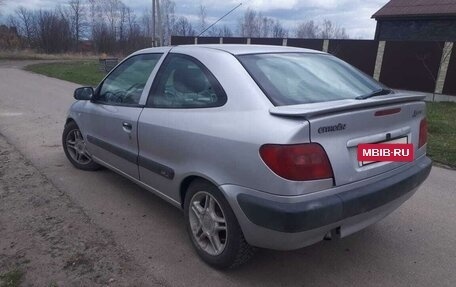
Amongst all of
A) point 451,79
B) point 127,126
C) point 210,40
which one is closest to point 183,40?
point 210,40

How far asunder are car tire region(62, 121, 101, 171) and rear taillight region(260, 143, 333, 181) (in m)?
3.08

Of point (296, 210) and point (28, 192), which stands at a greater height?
point (296, 210)

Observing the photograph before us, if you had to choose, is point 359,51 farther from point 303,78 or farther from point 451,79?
point 303,78

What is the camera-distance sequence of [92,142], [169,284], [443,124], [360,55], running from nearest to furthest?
[169,284] < [92,142] < [443,124] < [360,55]

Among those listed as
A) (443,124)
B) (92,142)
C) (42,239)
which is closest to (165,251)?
(42,239)

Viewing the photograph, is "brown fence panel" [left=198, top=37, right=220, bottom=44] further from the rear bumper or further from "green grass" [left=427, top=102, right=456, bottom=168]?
the rear bumper

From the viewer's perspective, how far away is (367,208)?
2592mm

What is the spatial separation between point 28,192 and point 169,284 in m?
2.37

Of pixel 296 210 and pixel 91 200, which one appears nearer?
Result: pixel 296 210

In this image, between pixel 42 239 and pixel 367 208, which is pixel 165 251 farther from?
pixel 367 208

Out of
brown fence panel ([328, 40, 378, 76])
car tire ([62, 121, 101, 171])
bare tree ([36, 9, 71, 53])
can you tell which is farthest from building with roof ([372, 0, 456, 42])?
bare tree ([36, 9, 71, 53])

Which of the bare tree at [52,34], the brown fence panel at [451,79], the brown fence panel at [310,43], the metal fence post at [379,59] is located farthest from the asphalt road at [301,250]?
the bare tree at [52,34]

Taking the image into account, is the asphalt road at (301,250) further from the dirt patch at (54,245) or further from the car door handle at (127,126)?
the car door handle at (127,126)

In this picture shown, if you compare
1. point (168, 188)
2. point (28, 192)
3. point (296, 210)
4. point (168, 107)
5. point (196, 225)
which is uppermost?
point (168, 107)
